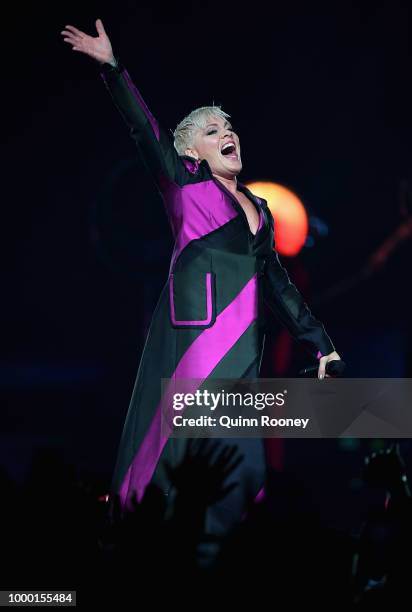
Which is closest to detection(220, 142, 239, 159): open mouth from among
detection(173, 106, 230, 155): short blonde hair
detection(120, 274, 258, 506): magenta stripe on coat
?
detection(173, 106, 230, 155): short blonde hair

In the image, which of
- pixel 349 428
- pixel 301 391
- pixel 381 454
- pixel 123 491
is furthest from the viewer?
pixel 349 428

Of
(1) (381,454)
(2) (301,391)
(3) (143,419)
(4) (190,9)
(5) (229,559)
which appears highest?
(4) (190,9)

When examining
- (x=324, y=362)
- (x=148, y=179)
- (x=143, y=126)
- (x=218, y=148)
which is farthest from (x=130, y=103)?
(x=148, y=179)

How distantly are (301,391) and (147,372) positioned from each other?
0.54m

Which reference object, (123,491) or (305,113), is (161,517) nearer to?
(123,491)

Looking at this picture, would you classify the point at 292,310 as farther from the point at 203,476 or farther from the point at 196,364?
the point at 203,476

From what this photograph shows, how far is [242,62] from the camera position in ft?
15.3

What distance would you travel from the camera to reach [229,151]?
252cm

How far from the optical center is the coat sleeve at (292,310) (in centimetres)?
249

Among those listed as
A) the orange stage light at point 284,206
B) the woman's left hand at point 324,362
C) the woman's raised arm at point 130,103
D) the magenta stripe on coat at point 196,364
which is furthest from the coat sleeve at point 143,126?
the orange stage light at point 284,206

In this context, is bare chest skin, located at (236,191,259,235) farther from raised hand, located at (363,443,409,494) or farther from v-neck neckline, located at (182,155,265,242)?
raised hand, located at (363,443,409,494)

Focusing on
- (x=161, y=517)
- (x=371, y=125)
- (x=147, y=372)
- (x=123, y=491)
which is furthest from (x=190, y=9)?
(x=161, y=517)

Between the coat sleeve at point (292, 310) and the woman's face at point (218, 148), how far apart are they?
0.31m

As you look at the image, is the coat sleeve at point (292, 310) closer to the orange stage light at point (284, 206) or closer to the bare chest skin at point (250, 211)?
the bare chest skin at point (250, 211)
